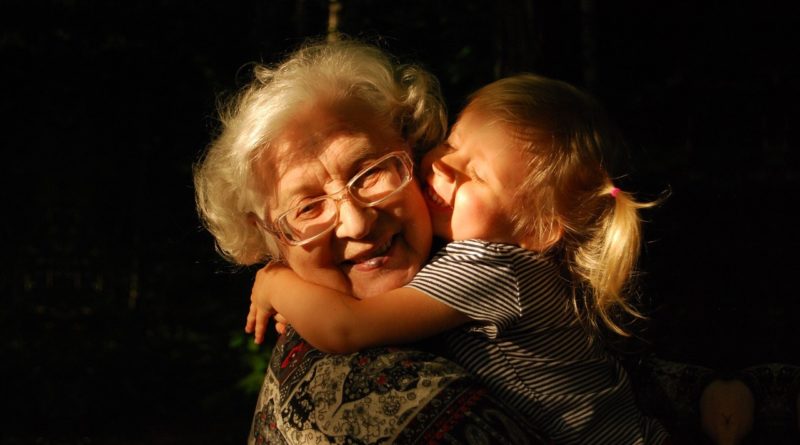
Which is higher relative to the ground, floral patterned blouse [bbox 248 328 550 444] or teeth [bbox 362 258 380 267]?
teeth [bbox 362 258 380 267]

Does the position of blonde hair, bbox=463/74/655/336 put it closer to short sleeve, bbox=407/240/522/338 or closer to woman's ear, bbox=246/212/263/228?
short sleeve, bbox=407/240/522/338

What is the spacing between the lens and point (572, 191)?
2123mm

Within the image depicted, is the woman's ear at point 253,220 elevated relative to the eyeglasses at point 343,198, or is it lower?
lower

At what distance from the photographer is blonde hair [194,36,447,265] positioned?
6.79ft

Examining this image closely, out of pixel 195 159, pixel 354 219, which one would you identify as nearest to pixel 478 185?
pixel 354 219

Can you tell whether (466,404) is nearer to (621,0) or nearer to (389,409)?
(389,409)

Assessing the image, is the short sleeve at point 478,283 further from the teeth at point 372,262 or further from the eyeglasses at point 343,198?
the eyeglasses at point 343,198

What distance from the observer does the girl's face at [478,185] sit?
2049 mm

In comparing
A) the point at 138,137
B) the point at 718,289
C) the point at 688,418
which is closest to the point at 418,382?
the point at 688,418

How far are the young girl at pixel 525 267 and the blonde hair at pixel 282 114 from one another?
116 mm

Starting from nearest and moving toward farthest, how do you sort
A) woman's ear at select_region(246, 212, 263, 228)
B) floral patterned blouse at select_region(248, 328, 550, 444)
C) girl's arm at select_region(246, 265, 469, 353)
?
floral patterned blouse at select_region(248, 328, 550, 444), girl's arm at select_region(246, 265, 469, 353), woman's ear at select_region(246, 212, 263, 228)

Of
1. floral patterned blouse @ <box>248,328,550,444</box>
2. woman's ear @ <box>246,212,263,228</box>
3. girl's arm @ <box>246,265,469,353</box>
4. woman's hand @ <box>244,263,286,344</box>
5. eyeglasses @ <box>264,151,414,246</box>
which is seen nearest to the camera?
floral patterned blouse @ <box>248,328,550,444</box>

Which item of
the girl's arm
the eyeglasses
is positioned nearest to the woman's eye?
the eyeglasses

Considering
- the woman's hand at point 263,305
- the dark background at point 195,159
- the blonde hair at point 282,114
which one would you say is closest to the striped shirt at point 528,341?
the blonde hair at point 282,114
